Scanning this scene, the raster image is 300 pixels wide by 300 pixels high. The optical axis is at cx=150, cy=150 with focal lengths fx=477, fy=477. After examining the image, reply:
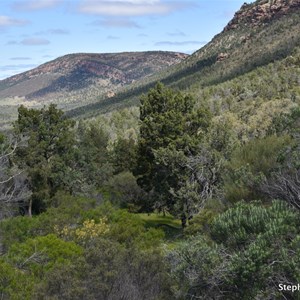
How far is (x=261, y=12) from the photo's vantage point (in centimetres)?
14812

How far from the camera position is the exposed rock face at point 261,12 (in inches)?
5379

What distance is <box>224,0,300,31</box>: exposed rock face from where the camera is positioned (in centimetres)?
13662

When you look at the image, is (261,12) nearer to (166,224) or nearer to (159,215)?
(159,215)

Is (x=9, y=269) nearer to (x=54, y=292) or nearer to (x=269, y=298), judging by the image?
(x=54, y=292)

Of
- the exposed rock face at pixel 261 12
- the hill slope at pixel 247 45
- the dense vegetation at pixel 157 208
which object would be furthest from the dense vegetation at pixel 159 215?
the exposed rock face at pixel 261 12

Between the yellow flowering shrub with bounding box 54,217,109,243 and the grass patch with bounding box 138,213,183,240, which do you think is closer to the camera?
the yellow flowering shrub with bounding box 54,217,109,243

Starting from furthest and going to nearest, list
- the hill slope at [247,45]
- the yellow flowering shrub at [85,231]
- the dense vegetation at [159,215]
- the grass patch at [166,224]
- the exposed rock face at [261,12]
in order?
1. the exposed rock face at [261,12]
2. the hill slope at [247,45]
3. the grass patch at [166,224]
4. the yellow flowering shrub at [85,231]
5. the dense vegetation at [159,215]

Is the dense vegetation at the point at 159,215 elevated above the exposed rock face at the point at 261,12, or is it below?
below

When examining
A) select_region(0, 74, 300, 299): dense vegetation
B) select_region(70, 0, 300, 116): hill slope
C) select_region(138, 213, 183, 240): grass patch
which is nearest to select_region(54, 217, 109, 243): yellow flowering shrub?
select_region(0, 74, 300, 299): dense vegetation

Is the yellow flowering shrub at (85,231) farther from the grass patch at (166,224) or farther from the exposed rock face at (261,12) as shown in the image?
the exposed rock face at (261,12)

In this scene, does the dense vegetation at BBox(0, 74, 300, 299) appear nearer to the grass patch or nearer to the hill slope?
the grass patch

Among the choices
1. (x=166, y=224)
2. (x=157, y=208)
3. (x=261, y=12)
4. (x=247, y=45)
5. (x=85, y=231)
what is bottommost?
(x=166, y=224)

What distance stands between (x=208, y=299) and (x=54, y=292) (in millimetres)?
3713

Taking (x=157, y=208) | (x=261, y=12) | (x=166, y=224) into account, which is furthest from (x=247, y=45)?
(x=157, y=208)
